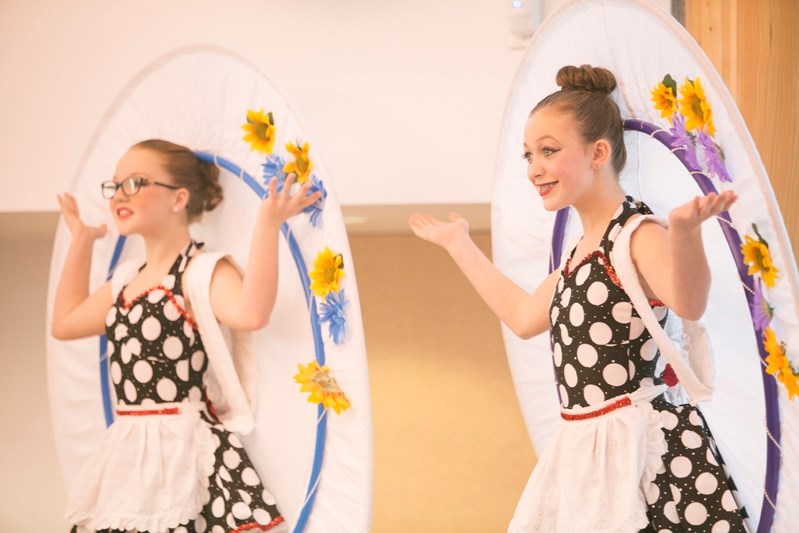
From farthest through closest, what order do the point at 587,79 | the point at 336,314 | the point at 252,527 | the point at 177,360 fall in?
the point at 177,360 < the point at 252,527 < the point at 336,314 < the point at 587,79

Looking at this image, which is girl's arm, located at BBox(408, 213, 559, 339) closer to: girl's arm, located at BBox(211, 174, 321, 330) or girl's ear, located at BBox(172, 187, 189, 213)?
girl's arm, located at BBox(211, 174, 321, 330)

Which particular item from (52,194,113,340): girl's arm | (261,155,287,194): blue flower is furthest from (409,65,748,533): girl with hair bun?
(52,194,113,340): girl's arm

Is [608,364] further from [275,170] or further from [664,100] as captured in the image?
[275,170]

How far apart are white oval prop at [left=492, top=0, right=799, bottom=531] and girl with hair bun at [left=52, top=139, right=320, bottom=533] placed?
403mm

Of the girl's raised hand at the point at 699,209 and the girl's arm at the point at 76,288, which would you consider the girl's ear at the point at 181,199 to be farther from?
the girl's raised hand at the point at 699,209

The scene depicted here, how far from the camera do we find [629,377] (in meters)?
1.52

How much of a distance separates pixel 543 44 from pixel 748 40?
16.6 inches

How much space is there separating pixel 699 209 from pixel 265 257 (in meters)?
0.80

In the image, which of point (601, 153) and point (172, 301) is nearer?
point (601, 153)

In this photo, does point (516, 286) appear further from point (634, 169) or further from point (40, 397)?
point (40, 397)

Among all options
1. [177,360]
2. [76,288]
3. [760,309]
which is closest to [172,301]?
[177,360]

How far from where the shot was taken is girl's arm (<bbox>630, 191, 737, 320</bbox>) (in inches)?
49.5

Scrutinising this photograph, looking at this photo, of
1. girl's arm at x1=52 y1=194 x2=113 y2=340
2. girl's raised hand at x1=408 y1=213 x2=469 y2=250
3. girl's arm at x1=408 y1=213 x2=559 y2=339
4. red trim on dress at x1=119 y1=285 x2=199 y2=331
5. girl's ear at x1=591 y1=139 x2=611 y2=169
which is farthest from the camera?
girl's arm at x1=52 y1=194 x2=113 y2=340

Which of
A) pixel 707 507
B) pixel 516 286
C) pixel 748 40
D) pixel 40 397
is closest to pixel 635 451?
pixel 707 507
